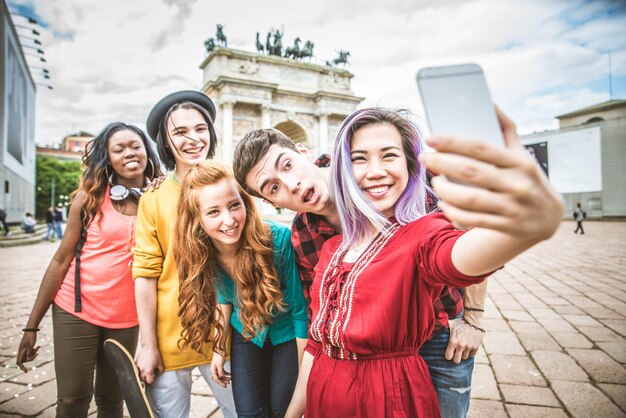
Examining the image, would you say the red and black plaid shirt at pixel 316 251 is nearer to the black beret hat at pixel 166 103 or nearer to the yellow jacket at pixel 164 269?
the yellow jacket at pixel 164 269

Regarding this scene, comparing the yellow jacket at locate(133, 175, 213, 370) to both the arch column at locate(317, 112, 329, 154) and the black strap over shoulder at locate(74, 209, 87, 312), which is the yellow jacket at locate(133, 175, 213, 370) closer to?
the black strap over shoulder at locate(74, 209, 87, 312)

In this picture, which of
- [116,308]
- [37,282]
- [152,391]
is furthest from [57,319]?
[37,282]

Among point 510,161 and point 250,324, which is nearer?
point 510,161

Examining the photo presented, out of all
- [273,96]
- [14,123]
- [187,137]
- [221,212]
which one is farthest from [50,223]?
[221,212]

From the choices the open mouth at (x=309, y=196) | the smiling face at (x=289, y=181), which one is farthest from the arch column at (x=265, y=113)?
the open mouth at (x=309, y=196)

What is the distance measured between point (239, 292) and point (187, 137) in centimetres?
94

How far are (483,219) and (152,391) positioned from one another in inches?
71.8

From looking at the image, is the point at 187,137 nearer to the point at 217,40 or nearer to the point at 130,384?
the point at 130,384

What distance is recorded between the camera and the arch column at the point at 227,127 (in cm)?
2170

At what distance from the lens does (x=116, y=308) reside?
1930mm

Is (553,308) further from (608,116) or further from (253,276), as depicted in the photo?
(608,116)

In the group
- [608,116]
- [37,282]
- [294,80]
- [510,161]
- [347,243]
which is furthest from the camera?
[608,116]

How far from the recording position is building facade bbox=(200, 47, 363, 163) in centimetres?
2214

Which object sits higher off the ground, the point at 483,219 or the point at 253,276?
the point at 483,219
